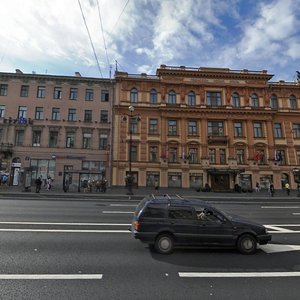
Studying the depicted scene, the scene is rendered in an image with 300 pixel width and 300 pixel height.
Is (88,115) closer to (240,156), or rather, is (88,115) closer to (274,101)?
(240,156)

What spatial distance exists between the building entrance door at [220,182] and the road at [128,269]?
28.4 metres

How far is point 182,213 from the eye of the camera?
25.1ft

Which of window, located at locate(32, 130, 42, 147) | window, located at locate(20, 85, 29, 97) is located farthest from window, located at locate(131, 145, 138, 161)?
window, located at locate(20, 85, 29, 97)

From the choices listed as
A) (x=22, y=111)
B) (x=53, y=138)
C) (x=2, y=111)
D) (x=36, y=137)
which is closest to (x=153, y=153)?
(x=53, y=138)

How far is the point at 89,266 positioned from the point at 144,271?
1.34m

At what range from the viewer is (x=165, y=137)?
3862cm

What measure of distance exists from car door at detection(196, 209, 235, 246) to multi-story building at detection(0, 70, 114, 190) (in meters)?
29.8

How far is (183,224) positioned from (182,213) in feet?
1.11

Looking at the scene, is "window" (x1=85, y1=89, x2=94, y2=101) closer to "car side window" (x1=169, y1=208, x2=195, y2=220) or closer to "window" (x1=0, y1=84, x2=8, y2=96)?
"window" (x1=0, y1=84, x2=8, y2=96)

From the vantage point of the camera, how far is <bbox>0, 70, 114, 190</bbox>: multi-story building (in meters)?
36.5

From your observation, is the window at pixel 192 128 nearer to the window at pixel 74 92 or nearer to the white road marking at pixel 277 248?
the window at pixel 74 92

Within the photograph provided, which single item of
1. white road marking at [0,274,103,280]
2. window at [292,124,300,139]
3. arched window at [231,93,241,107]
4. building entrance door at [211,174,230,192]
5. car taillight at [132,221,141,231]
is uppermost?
arched window at [231,93,241,107]

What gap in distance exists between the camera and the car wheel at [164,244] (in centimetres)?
724

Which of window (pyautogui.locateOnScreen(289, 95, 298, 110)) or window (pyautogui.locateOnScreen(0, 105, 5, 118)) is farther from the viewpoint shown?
window (pyautogui.locateOnScreen(289, 95, 298, 110))
